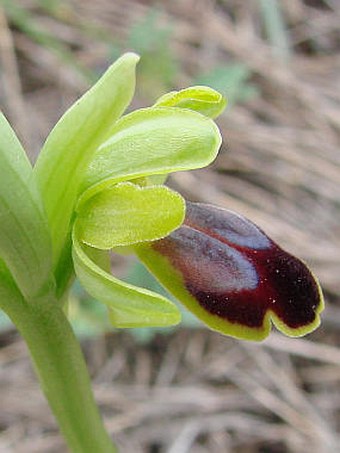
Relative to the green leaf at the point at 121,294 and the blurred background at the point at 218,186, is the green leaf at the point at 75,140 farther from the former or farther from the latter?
the blurred background at the point at 218,186

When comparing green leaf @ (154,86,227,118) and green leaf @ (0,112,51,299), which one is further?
green leaf @ (154,86,227,118)

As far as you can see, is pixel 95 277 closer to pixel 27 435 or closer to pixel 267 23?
pixel 27 435

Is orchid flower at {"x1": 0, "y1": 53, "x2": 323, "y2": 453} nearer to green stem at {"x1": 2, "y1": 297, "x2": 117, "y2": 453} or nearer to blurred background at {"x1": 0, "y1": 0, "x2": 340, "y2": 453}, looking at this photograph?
green stem at {"x1": 2, "y1": 297, "x2": 117, "y2": 453}

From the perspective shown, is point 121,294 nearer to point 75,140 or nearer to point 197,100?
point 75,140

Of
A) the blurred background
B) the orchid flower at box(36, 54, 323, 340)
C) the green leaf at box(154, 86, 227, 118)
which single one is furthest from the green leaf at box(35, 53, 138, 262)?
the blurred background

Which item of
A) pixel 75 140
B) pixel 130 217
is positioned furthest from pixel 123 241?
pixel 75 140

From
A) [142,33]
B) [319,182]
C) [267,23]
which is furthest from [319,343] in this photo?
[267,23]

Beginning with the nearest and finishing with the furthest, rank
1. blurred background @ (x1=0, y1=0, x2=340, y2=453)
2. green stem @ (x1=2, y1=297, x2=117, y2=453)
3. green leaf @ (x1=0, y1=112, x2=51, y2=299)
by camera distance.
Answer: green leaf @ (x1=0, y1=112, x2=51, y2=299) < green stem @ (x1=2, y1=297, x2=117, y2=453) < blurred background @ (x1=0, y1=0, x2=340, y2=453)

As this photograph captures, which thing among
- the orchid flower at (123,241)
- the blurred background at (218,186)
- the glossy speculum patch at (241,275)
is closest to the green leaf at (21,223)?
the orchid flower at (123,241)
